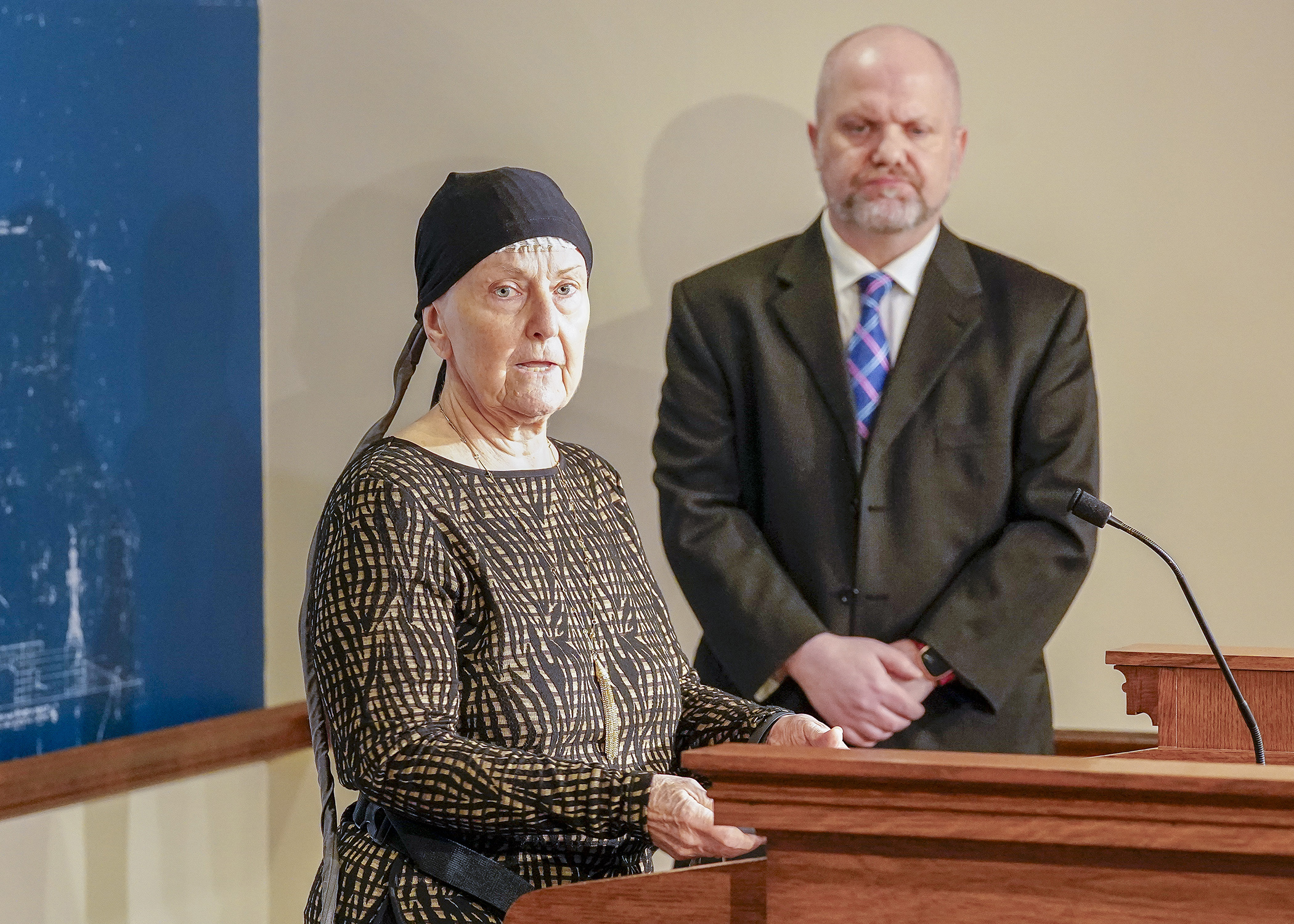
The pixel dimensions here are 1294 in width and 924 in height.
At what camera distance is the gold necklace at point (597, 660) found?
167 cm

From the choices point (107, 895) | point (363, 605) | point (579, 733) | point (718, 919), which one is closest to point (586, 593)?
point (579, 733)

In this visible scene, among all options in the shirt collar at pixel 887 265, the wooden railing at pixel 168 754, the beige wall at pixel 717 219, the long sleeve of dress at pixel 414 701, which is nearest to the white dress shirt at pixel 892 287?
the shirt collar at pixel 887 265

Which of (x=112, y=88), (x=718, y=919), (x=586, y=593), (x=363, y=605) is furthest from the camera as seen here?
(x=112, y=88)

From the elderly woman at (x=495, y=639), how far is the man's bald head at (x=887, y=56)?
42.0 inches

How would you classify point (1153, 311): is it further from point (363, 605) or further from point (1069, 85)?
point (363, 605)

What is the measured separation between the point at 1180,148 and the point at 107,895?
2596 mm

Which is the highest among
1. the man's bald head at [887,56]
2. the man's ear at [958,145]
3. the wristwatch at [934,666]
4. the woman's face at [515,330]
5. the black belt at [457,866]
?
the man's bald head at [887,56]

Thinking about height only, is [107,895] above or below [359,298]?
below

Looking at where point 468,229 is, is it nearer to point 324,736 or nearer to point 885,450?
point 324,736

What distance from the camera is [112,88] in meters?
2.92

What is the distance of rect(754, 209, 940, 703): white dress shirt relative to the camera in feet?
8.94

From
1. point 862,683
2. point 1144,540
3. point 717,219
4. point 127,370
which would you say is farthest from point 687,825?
point 717,219

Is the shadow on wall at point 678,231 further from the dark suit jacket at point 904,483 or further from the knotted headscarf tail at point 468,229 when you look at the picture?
the knotted headscarf tail at point 468,229

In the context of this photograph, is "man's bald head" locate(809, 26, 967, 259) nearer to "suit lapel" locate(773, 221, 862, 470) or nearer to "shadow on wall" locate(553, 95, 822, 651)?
"suit lapel" locate(773, 221, 862, 470)
